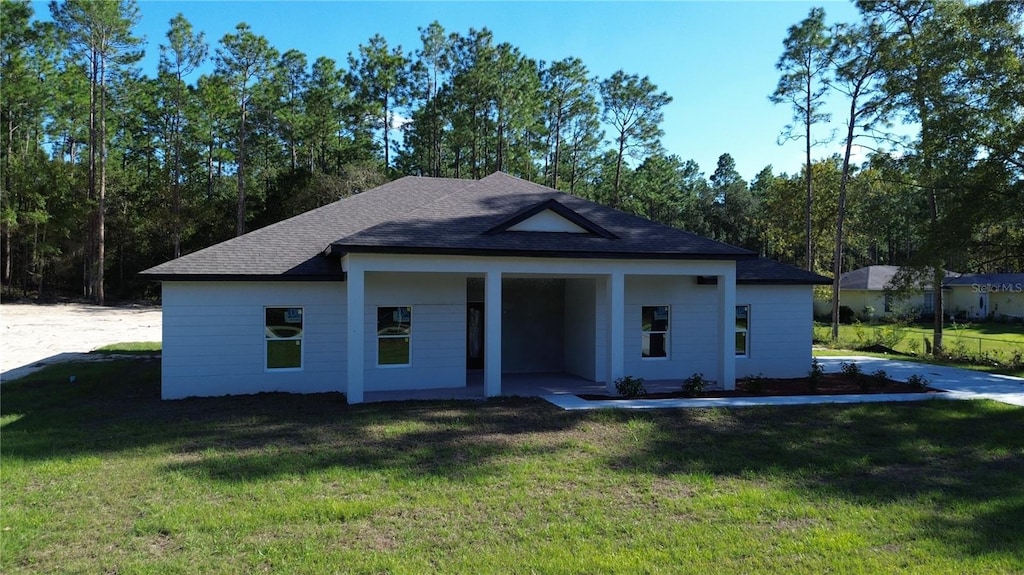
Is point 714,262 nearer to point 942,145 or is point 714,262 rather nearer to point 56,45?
point 942,145

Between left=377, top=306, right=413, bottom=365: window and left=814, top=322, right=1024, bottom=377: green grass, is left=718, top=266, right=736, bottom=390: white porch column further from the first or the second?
left=814, top=322, right=1024, bottom=377: green grass

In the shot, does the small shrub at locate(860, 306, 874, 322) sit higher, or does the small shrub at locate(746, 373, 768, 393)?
the small shrub at locate(860, 306, 874, 322)

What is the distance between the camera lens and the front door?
1630cm

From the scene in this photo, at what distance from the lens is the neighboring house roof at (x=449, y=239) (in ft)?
37.7

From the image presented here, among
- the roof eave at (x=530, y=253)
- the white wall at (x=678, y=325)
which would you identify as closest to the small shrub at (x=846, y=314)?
the white wall at (x=678, y=325)

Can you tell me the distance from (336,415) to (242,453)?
247 centimetres

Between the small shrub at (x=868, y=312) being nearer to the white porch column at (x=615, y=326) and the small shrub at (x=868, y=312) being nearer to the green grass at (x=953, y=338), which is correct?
the green grass at (x=953, y=338)

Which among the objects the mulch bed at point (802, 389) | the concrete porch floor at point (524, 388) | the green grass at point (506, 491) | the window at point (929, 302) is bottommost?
the green grass at point (506, 491)

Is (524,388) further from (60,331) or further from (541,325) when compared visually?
(60,331)

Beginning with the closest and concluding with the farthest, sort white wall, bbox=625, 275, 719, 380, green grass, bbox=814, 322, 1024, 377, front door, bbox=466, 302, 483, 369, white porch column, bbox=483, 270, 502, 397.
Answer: white porch column, bbox=483, 270, 502, 397, white wall, bbox=625, 275, 719, 380, front door, bbox=466, 302, 483, 369, green grass, bbox=814, 322, 1024, 377

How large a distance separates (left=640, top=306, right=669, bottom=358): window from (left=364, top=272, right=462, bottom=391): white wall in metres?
4.51

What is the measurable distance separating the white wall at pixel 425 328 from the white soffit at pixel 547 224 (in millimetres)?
1807

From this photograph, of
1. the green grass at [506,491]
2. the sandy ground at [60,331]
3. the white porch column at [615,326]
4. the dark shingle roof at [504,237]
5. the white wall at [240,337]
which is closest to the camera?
the green grass at [506,491]

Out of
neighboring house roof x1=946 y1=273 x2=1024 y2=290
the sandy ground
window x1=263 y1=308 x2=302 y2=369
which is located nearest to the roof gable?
window x1=263 y1=308 x2=302 y2=369
